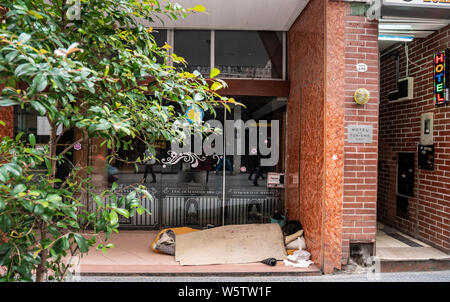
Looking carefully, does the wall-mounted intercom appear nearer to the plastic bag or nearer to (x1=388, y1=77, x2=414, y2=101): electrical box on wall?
(x1=388, y1=77, x2=414, y2=101): electrical box on wall

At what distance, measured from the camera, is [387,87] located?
6695 mm

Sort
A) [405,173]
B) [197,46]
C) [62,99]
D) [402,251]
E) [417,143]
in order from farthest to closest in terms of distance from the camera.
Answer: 1. [197,46]
2. [405,173]
3. [417,143]
4. [402,251]
5. [62,99]

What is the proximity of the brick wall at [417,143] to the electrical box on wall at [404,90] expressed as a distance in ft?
0.34

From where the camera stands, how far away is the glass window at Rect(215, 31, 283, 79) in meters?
6.23

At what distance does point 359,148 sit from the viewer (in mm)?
4414

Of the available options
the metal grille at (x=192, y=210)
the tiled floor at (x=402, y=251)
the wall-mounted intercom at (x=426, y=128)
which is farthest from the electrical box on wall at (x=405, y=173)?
the metal grille at (x=192, y=210)

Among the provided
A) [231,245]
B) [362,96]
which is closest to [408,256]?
[362,96]

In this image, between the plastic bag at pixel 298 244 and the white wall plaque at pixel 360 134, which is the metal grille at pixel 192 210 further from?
the white wall plaque at pixel 360 134

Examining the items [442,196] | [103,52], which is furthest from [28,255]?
[442,196]

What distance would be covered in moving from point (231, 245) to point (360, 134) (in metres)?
2.70

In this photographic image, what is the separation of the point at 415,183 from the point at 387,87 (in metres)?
2.23

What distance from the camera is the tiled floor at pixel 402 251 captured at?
4.61 m

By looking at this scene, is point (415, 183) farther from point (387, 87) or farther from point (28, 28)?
point (28, 28)

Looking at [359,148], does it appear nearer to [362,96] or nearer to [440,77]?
[362,96]
